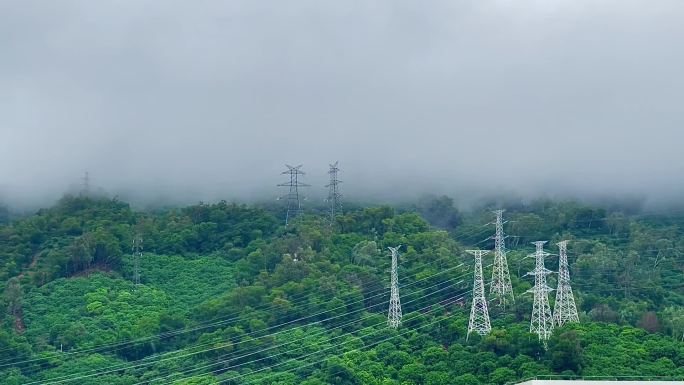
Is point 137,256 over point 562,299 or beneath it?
over

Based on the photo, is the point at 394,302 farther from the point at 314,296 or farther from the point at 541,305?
the point at 541,305

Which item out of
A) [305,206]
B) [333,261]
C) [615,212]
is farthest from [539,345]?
[305,206]

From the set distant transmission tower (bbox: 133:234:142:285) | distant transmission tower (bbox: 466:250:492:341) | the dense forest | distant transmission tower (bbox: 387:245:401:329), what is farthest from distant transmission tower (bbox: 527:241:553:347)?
distant transmission tower (bbox: 133:234:142:285)

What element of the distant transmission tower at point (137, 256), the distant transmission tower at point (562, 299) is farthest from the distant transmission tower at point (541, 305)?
the distant transmission tower at point (137, 256)

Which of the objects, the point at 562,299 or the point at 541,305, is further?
the point at 562,299

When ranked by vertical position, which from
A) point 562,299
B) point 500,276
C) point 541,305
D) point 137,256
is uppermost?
point 137,256

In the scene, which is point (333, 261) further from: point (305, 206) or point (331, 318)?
point (305, 206)

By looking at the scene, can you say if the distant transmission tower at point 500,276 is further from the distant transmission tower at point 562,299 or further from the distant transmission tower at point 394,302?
the distant transmission tower at point 394,302

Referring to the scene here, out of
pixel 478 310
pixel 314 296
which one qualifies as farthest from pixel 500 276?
pixel 314 296
